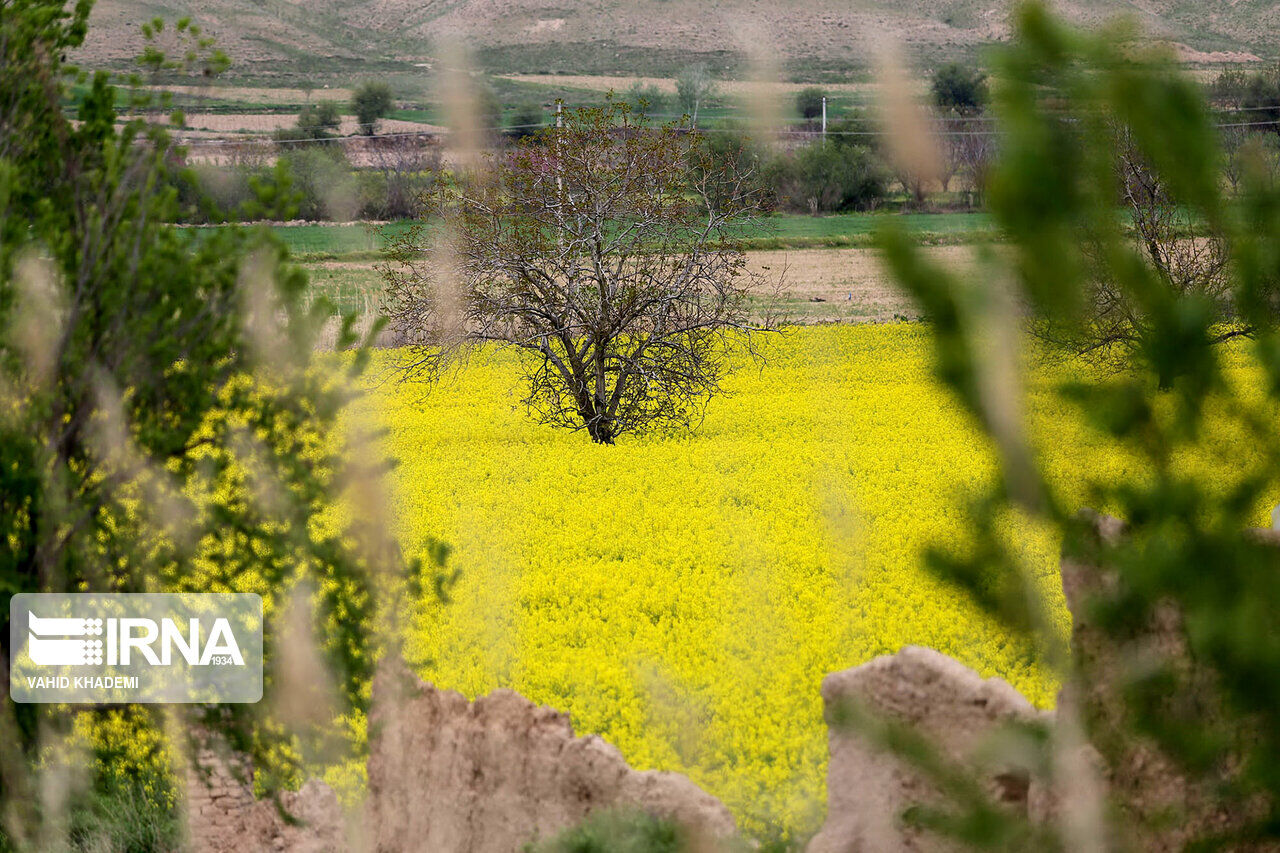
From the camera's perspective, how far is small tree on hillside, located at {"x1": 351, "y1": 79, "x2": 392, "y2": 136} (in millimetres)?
46812

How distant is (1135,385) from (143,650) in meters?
3.74

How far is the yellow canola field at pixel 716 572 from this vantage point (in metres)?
5.43

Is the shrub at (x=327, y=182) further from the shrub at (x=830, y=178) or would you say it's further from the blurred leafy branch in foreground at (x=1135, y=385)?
the blurred leafy branch in foreground at (x=1135, y=385)

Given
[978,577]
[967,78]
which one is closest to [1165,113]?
[978,577]

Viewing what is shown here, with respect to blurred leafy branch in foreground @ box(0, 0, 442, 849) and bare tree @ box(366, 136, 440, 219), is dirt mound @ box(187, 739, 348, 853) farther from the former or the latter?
bare tree @ box(366, 136, 440, 219)

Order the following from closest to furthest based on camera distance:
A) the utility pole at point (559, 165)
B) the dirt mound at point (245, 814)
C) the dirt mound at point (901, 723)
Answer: the dirt mound at point (901, 723) < the dirt mound at point (245, 814) < the utility pole at point (559, 165)

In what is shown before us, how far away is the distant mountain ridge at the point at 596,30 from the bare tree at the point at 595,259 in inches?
2012

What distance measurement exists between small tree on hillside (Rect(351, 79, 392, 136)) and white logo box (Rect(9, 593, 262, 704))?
146ft

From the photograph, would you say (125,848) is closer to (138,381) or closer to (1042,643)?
(138,381)

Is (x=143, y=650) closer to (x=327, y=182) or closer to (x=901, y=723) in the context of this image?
(x=901, y=723)

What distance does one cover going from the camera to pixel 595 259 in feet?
38.4

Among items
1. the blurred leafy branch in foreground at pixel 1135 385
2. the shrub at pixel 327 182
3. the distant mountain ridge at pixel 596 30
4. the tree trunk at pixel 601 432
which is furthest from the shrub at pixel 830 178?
the blurred leafy branch in foreground at pixel 1135 385

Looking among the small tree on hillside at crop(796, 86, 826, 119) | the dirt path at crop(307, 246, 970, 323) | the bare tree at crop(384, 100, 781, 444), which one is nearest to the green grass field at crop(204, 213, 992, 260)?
the dirt path at crop(307, 246, 970, 323)

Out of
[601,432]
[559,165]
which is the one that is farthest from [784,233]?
[559,165]
